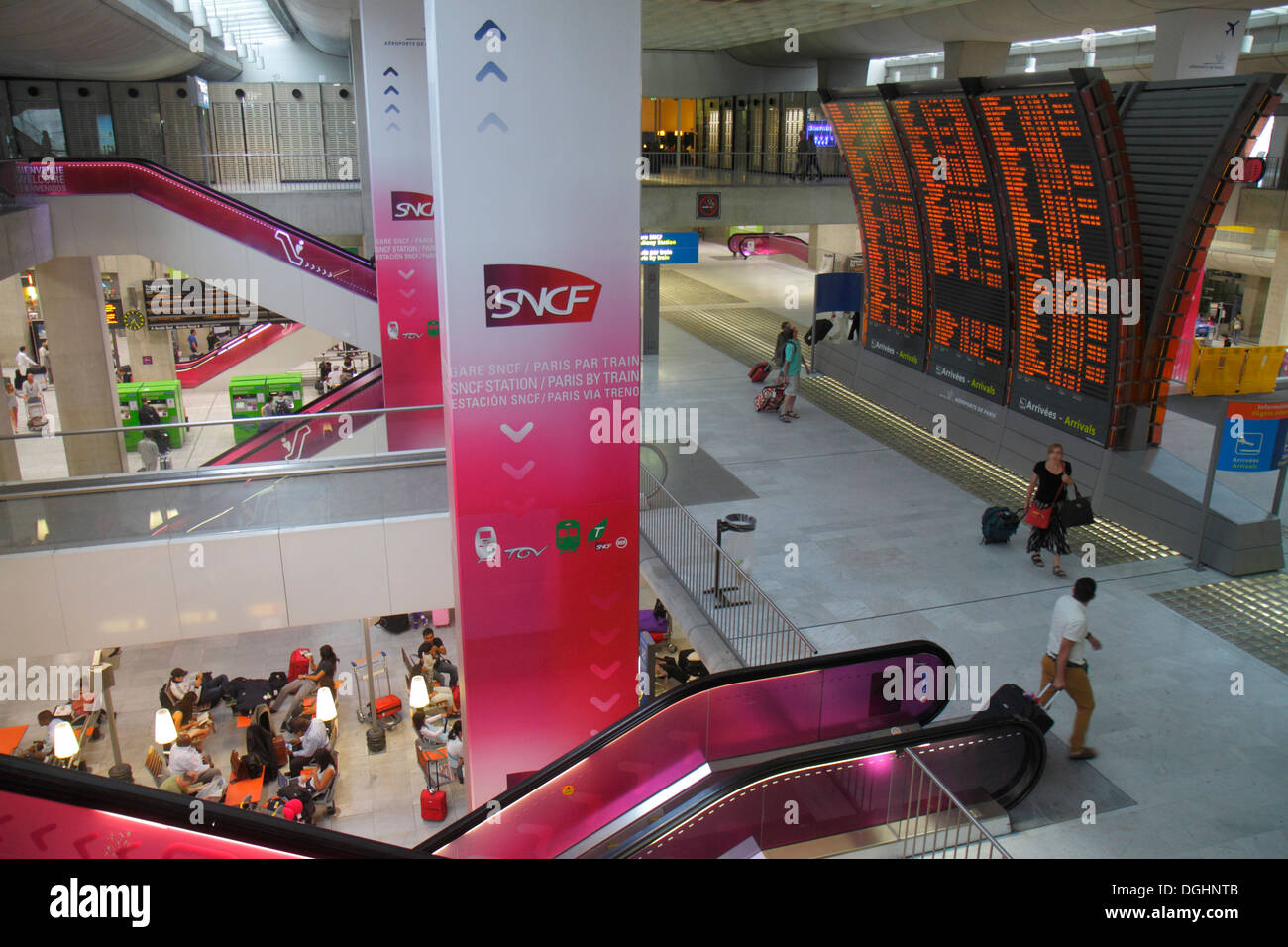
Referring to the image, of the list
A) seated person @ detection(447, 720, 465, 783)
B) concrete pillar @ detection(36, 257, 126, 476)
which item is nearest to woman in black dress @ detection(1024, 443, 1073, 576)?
seated person @ detection(447, 720, 465, 783)

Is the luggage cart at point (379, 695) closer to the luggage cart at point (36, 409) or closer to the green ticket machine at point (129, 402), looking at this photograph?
the green ticket machine at point (129, 402)

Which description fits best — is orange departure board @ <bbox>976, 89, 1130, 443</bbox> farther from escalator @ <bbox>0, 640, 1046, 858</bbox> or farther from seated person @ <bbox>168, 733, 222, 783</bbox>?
seated person @ <bbox>168, 733, 222, 783</bbox>

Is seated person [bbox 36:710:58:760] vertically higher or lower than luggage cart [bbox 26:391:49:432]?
lower

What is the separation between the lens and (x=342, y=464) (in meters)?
9.27

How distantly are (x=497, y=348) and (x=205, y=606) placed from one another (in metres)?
4.61

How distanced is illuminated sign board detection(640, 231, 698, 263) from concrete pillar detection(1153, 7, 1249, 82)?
7.90 m

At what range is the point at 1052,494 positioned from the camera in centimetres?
914

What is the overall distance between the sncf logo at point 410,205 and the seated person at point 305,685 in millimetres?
6085

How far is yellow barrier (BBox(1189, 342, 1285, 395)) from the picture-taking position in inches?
482

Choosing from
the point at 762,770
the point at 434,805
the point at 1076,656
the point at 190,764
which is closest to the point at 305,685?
the point at 190,764

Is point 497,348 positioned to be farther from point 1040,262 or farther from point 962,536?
point 1040,262

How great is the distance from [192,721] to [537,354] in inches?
368

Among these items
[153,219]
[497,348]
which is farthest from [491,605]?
[153,219]

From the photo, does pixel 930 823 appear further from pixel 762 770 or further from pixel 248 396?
pixel 248 396
